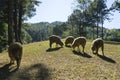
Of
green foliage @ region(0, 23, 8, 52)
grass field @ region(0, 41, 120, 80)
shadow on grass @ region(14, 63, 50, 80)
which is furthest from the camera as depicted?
green foliage @ region(0, 23, 8, 52)

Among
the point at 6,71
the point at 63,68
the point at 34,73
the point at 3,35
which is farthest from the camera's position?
the point at 3,35

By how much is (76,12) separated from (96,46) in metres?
63.0

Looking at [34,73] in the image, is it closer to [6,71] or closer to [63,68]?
[6,71]

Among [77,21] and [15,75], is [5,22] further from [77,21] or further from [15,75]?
[77,21]

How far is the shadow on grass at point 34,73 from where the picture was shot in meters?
16.7

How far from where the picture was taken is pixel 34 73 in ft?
57.5

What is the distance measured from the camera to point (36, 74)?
56.9ft

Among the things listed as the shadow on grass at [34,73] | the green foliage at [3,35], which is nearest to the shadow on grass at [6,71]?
the shadow on grass at [34,73]

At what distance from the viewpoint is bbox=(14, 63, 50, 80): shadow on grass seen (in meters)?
16.7

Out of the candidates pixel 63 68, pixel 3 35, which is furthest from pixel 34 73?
pixel 3 35

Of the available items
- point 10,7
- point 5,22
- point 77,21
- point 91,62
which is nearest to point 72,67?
point 91,62

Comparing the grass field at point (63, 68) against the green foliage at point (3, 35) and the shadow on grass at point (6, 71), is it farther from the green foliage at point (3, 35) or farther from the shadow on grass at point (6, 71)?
the green foliage at point (3, 35)

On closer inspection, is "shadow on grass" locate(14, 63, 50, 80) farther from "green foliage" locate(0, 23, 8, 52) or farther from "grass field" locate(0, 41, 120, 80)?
"green foliage" locate(0, 23, 8, 52)

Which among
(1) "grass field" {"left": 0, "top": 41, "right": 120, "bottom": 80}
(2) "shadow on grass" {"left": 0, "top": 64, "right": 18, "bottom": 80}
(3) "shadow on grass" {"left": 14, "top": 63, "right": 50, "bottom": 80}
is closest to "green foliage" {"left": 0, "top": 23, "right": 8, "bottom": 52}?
(1) "grass field" {"left": 0, "top": 41, "right": 120, "bottom": 80}
